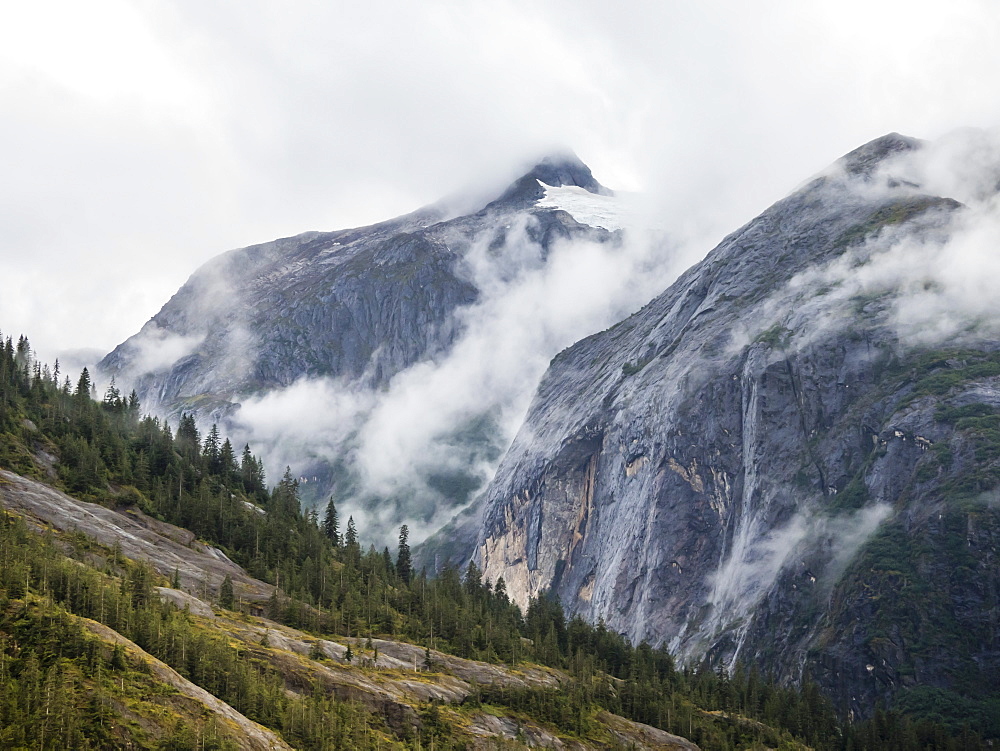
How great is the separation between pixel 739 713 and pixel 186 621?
353ft

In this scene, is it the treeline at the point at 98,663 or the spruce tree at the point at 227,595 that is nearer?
the treeline at the point at 98,663

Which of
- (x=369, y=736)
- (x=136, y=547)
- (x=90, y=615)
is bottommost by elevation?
(x=369, y=736)

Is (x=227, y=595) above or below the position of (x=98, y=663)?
above

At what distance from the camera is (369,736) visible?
126 m

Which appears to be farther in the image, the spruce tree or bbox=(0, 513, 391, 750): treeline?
the spruce tree

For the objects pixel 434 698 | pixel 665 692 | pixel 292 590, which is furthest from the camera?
pixel 665 692

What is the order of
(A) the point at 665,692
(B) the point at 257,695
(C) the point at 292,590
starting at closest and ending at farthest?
(B) the point at 257,695
(C) the point at 292,590
(A) the point at 665,692

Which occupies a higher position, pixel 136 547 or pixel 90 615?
pixel 136 547

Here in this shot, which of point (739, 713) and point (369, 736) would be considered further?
point (739, 713)

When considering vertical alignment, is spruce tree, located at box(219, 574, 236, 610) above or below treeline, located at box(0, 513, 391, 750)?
above

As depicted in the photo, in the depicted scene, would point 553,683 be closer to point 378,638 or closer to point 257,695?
point 378,638

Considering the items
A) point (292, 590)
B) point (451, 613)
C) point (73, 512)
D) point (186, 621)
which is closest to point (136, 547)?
point (73, 512)

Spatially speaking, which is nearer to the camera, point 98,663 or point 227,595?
point 98,663

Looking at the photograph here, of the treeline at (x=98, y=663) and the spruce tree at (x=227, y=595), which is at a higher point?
the spruce tree at (x=227, y=595)
